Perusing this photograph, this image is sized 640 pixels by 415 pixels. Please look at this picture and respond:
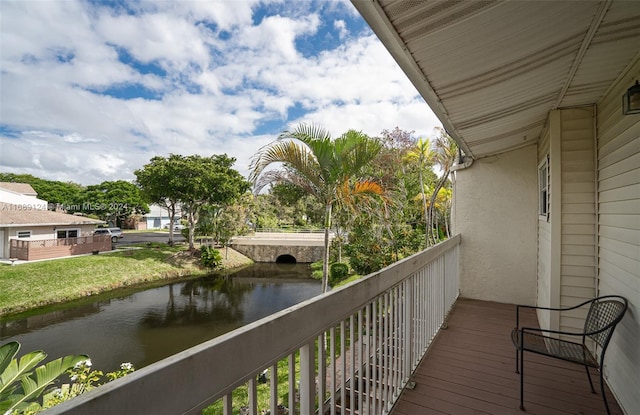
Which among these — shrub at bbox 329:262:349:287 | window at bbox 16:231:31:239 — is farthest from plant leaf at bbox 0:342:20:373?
window at bbox 16:231:31:239

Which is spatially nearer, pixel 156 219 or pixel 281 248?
pixel 281 248

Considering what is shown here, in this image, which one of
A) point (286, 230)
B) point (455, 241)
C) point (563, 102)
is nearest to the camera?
point (563, 102)

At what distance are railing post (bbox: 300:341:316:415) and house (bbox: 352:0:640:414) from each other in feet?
4.63

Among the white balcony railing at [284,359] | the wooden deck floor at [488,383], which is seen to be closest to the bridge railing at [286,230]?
the wooden deck floor at [488,383]

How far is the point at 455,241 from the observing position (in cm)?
436

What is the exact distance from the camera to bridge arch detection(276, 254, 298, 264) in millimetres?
23288

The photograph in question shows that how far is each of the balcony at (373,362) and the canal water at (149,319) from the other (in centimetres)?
894

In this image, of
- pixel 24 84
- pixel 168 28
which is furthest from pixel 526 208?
pixel 24 84

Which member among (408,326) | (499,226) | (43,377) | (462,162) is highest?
(462,162)

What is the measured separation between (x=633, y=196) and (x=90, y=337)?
13.6 metres

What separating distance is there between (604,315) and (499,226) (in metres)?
2.60

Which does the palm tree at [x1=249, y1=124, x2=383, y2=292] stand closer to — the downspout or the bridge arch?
the downspout

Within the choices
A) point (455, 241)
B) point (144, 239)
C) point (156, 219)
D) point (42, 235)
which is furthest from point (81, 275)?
point (156, 219)

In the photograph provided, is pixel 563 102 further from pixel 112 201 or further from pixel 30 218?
pixel 112 201
